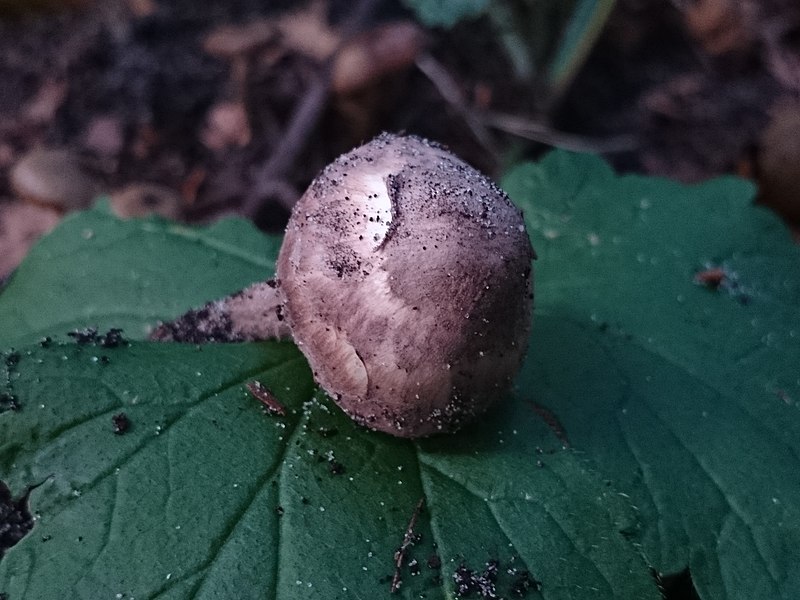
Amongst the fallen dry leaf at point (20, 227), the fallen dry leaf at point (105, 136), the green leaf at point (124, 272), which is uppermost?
the green leaf at point (124, 272)

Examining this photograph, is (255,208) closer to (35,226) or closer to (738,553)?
(35,226)

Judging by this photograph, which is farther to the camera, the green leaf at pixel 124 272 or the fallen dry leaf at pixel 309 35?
the fallen dry leaf at pixel 309 35

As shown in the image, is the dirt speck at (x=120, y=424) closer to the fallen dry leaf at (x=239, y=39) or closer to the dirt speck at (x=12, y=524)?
the dirt speck at (x=12, y=524)

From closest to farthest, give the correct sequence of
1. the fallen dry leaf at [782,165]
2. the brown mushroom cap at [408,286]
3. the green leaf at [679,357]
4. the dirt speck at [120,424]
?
the brown mushroom cap at [408,286]
the dirt speck at [120,424]
the green leaf at [679,357]
the fallen dry leaf at [782,165]

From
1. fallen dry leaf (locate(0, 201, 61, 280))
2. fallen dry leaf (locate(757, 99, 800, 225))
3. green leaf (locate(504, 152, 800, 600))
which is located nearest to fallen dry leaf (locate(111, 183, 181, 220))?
fallen dry leaf (locate(0, 201, 61, 280))

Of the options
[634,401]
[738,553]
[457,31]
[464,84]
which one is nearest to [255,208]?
[464,84]

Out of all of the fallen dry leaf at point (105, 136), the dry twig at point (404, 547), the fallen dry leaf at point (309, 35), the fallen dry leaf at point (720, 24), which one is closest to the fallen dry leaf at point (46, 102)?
the fallen dry leaf at point (105, 136)

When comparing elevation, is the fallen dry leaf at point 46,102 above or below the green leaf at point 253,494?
below
